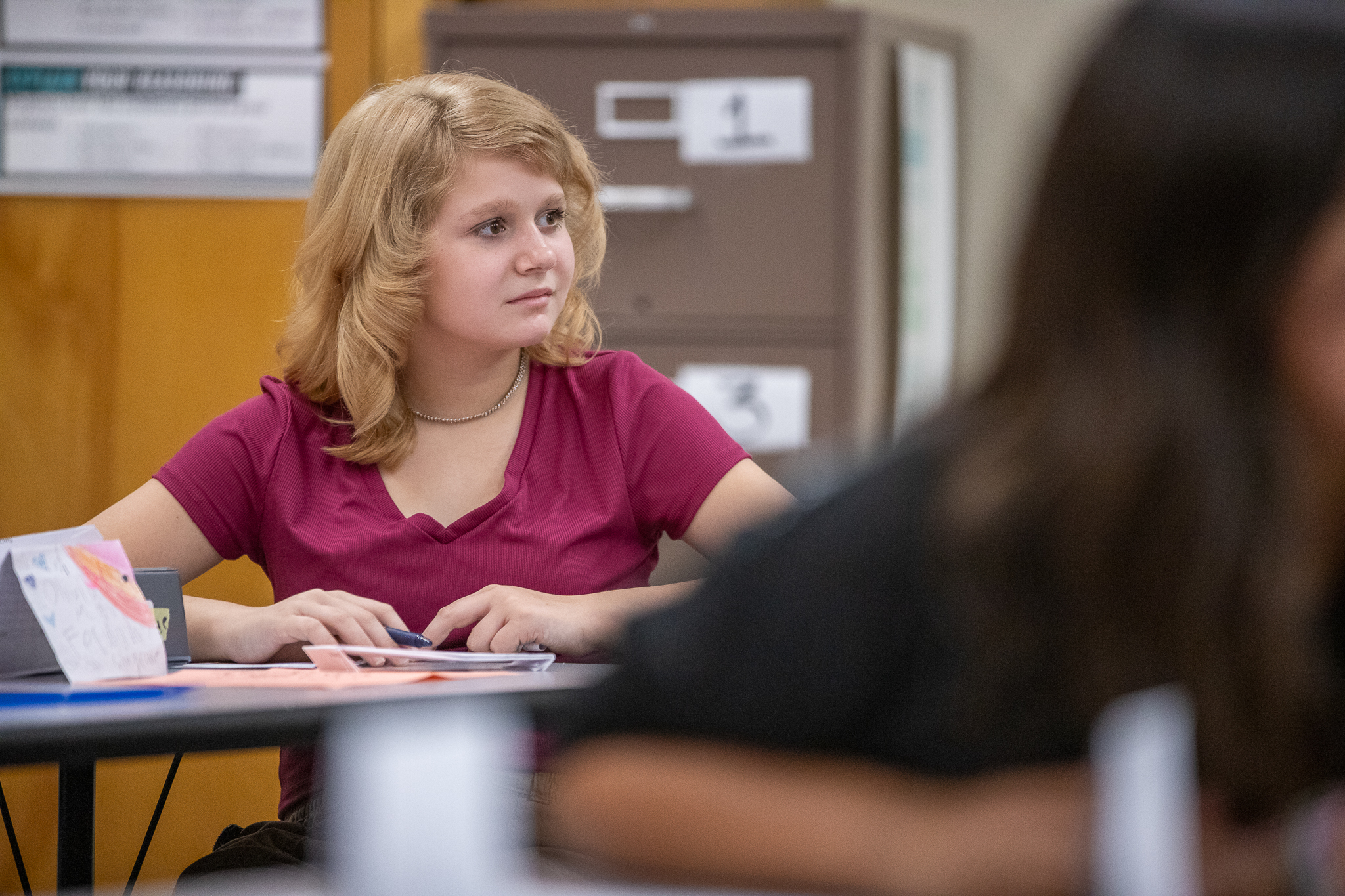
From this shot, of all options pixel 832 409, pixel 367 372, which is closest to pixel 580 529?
pixel 367 372

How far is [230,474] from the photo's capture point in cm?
166

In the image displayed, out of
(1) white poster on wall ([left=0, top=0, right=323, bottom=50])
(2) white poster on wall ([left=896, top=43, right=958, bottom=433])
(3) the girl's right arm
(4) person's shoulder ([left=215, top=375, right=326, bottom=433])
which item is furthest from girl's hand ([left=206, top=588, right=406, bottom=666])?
(1) white poster on wall ([left=0, top=0, right=323, bottom=50])

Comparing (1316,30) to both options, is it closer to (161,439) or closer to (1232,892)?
(1232,892)

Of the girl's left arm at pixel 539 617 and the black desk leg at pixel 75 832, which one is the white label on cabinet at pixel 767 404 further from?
the black desk leg at pixel 75 832

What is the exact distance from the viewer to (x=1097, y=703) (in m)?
0.52

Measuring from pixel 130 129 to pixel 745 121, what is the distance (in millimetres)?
1211

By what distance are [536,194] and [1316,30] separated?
1256 millimetres

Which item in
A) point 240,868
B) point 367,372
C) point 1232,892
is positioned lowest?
point 240,868

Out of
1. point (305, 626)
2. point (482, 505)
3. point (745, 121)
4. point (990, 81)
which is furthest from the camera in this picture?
point (990, 81)

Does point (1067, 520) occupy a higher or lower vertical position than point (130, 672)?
higher

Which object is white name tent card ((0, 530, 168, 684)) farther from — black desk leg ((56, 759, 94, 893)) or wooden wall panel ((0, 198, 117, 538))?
wooden wall panel ((0, 198, 117, 538))

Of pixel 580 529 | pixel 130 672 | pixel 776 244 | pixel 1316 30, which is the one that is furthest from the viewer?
pixel 776 244

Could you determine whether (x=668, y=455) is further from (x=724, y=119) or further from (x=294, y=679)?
Result: (x=724, y=119)

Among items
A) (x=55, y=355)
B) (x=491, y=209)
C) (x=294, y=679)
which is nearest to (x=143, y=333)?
(x=55, y=355)
